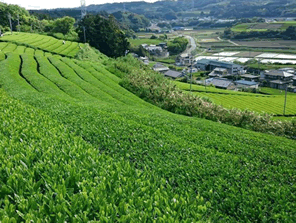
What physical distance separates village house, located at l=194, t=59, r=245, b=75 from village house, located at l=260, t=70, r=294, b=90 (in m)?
13.7

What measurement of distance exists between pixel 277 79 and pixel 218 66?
1025 inches

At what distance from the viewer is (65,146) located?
789 centimetres

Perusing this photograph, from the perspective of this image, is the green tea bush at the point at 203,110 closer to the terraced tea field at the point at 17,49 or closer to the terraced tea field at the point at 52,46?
the terraced tea field at the point at 17,49

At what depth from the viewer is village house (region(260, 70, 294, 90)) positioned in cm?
8120

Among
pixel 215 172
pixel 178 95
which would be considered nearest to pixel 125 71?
pixel 178 95

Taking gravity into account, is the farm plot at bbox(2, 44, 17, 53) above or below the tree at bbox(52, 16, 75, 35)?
below

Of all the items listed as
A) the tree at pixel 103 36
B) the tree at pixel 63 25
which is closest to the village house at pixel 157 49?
the tree at pixel 63 25

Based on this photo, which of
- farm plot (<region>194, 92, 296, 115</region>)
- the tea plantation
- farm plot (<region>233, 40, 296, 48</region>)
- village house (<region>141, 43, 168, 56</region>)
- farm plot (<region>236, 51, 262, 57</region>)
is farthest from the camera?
farm plot (<region>233, 40, 296, 48</region>)

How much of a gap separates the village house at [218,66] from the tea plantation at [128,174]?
93.6 m

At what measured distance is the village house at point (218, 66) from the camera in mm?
102281

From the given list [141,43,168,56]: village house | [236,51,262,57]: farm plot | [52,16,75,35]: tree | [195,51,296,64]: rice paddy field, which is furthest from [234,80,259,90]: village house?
[141,43,168,56]: village house

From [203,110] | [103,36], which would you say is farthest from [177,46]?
[203,110]

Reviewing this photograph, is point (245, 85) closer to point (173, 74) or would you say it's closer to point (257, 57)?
point (173, 74)

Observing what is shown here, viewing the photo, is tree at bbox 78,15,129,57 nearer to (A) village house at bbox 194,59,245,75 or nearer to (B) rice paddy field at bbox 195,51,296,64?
(A) village house at bbox 194,59,245,75
